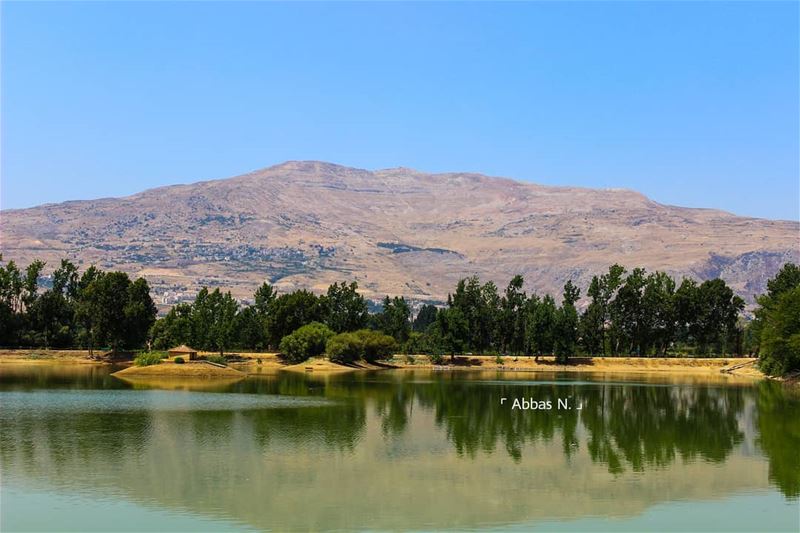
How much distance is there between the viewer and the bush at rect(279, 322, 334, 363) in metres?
130

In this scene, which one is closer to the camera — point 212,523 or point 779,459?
point 212,523

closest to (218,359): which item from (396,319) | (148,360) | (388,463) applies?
(148,360)

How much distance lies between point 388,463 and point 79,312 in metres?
111

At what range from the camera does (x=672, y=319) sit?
473ft

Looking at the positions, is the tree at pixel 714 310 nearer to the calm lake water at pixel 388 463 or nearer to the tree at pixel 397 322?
the tree at pixel 397 322

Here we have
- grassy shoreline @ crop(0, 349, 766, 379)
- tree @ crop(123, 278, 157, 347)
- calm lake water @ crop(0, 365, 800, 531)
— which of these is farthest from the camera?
tree @ crop(123, 278, 157, 347)

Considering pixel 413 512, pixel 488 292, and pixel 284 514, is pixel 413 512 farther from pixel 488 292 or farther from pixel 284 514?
pixel 488 292

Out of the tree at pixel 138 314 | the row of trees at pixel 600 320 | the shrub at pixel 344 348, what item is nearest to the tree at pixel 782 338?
the row of trees at pixel 600 320

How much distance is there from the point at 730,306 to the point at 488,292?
41514 millimetres

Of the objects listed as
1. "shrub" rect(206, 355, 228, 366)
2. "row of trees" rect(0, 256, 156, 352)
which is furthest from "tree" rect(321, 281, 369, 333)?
"row of trees" rect(0, 256, 156, 352)

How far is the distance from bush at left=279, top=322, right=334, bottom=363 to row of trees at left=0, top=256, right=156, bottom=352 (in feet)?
85.9

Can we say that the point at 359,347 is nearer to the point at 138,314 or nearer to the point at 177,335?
the point at 177,335

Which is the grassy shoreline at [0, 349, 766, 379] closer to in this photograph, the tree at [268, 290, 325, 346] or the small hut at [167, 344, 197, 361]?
the tree at [268, 290, 325, 346]

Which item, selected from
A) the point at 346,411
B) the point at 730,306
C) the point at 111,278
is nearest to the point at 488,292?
the point at 730,306
